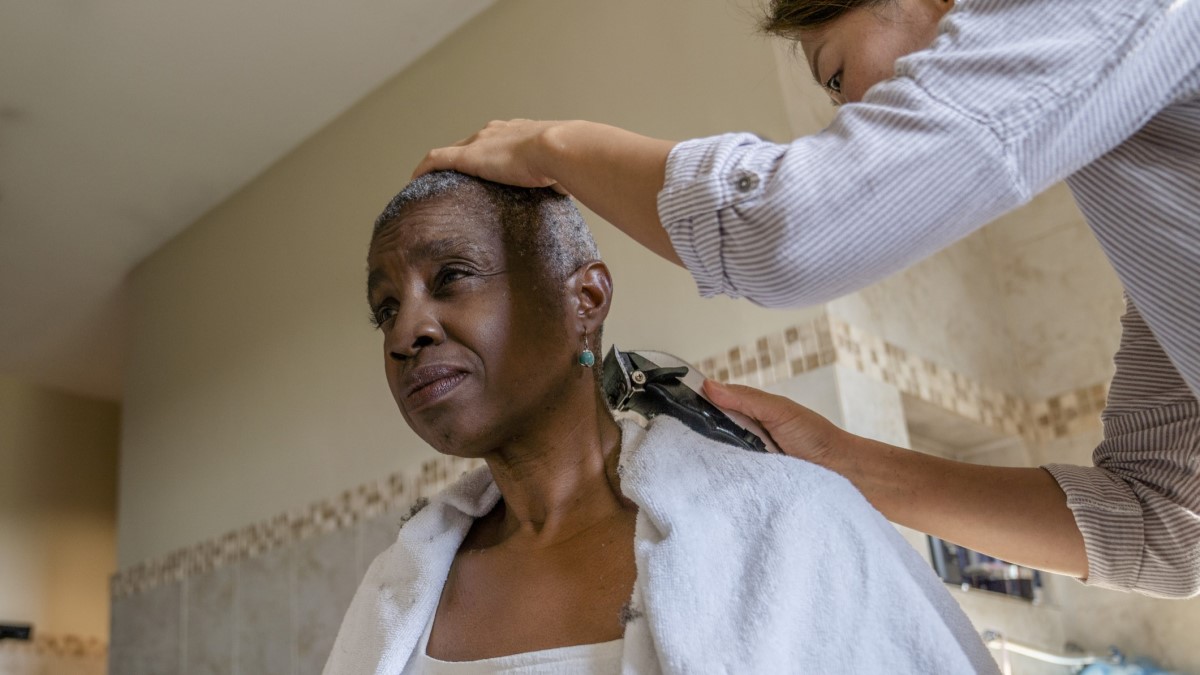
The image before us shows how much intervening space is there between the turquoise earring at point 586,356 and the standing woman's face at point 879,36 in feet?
1.24

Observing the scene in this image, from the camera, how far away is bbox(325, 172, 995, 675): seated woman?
881 millimetres

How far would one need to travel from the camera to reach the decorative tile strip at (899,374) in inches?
78.0

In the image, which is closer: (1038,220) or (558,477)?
(558,477)

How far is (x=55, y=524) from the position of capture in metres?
4.44

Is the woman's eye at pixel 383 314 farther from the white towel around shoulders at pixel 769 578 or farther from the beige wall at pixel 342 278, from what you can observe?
the beige wall at pixel 342 278

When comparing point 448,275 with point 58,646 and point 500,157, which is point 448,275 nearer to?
point 500,157

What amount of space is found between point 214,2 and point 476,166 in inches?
68.2

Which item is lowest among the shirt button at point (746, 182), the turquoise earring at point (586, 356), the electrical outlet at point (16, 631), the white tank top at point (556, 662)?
the white tank top at point (556, 662)

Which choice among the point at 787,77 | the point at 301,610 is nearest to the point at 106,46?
the point at 301,610

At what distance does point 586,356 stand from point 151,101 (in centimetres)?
222

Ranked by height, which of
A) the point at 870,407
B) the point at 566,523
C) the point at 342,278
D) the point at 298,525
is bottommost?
the point at 566,523

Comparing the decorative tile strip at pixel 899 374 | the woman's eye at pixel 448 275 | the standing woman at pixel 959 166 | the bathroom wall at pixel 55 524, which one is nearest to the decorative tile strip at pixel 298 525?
the decorative tile strip at pixel 899 374

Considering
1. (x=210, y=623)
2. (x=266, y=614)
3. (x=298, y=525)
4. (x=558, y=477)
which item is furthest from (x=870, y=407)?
(x=210, y=623)

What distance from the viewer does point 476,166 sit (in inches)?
46.1
